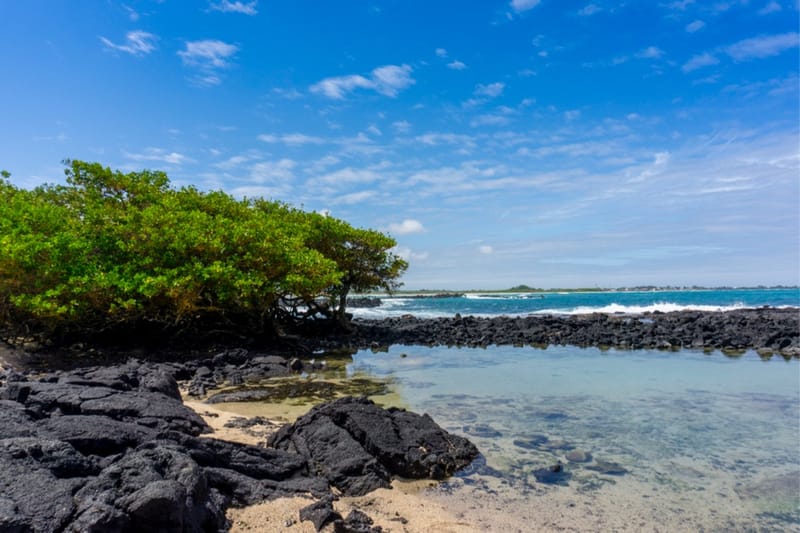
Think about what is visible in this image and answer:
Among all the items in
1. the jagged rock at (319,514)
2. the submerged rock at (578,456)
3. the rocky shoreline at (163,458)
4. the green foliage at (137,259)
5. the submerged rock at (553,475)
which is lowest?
the submerged rock at (553,475)

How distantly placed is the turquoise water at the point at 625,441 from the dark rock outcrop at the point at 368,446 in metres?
0.37

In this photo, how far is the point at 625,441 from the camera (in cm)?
688

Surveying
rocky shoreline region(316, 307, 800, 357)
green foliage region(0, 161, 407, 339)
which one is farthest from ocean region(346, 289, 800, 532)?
rocky shoreline region(316, 307, 800, 357)

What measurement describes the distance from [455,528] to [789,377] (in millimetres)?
12277

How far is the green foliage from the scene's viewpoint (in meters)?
12.6

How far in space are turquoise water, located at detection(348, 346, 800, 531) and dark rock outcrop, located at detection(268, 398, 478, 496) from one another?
373mm

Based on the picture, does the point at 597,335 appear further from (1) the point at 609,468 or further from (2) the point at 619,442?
(1) the point at 609,468

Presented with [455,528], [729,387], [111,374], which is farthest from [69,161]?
[729,387]

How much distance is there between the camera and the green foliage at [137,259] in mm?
12594

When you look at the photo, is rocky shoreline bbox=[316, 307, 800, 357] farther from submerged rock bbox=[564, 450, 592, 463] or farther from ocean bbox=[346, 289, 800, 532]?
submerged rock bbox=[564, 450, 592, 463]

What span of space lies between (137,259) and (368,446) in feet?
37.5

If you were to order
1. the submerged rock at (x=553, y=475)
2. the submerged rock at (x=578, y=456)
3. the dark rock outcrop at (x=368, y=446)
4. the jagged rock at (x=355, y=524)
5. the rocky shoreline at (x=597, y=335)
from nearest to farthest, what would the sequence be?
the jagged rock at (x=355, y=524) → the dark rock outcrop at (x=368, y=446) → the submerged rock at (x=553, y=475) → the submerged rock at (x=578, y=456) → the rocky shoreline at (x=597, y=335)

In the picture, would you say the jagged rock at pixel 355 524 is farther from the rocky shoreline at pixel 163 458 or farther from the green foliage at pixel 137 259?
the green foliage at pixel 137 259

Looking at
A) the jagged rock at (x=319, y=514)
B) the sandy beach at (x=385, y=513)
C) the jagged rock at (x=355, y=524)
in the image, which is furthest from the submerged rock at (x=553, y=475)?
the jagged rock at (x=319, y=514)
